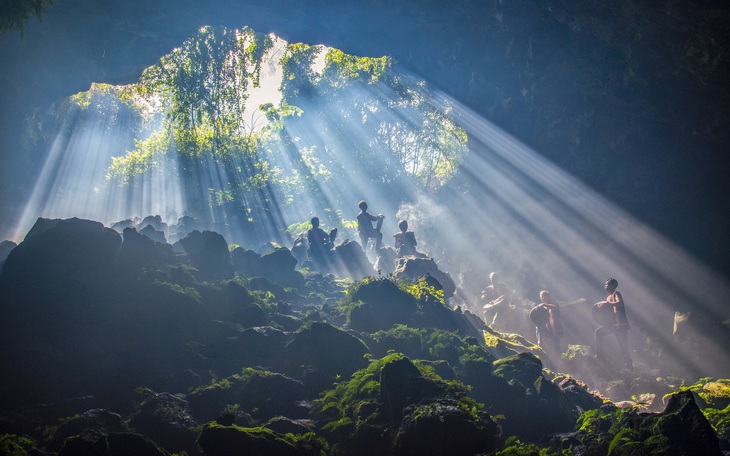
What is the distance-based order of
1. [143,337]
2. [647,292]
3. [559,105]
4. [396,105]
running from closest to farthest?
[143,337] → [647,292] → [559,105] → [396,105]

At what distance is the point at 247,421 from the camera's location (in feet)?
23.6

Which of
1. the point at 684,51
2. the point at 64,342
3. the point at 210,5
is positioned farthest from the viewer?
the point at 210,5

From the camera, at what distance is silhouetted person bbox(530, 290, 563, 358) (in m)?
17.2

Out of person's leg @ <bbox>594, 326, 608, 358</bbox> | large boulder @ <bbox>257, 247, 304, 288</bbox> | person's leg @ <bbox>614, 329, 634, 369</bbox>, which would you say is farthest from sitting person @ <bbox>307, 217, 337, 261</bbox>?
person's leg @ <bbox>614, 329, 634, 369</bbox>

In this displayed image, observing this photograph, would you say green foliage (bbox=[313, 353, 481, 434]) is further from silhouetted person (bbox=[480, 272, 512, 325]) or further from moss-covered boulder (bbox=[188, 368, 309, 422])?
silhouetted person (bbox=[480, 272, 512, 325])

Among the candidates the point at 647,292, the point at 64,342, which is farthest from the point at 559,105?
the point at 64,342

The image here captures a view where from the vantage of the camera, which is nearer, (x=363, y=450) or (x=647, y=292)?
(x=363, y=450)

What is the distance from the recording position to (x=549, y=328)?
17.5 m

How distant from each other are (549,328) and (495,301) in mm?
5372

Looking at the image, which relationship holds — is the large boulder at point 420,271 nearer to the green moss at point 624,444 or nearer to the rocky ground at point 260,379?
the rocky ground at point 260,379

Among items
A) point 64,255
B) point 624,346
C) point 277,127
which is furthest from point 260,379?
point 277,127

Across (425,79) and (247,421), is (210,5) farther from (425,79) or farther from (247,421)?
(247,421)

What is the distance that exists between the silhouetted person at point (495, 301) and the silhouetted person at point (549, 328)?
409 cm

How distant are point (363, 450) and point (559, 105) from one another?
2229cm
